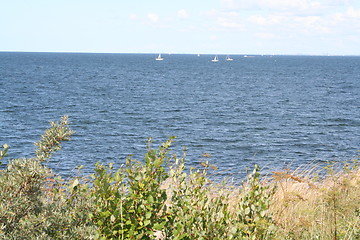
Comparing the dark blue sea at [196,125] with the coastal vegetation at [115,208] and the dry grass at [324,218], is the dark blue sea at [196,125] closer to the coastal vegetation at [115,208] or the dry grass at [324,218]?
the dry grass at [324,218]

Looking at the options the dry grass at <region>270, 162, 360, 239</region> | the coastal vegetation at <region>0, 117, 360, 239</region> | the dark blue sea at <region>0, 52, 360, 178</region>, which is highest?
the coastal vegetation at <region>0, 117, 360, 239</region>

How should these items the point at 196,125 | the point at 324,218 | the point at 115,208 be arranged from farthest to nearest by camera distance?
the point at 196,125, the point at 324,218, the point at 115,208

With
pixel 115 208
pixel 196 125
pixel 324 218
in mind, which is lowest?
pixel 196 125

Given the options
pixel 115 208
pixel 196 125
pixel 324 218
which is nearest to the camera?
pixel 115 208

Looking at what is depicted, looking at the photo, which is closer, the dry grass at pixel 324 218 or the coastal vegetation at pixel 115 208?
the coastal vegetation at pixel 115 208

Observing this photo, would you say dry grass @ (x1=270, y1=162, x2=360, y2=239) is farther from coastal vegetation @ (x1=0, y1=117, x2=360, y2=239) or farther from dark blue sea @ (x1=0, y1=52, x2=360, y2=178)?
dark blue sea @ (x1=0, y1=52, x2=360, y2=178)

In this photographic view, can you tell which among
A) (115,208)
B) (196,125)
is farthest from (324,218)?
(196,125)

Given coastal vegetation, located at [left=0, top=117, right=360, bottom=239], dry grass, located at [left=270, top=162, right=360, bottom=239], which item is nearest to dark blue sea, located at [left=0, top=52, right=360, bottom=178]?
dry grass, located at [left=270, top=162, right=360, bottom=239]

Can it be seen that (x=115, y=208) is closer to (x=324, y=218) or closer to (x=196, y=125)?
(x=324, y=218)

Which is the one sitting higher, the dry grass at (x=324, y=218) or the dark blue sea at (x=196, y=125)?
the dry grass at (x=324, y=218)

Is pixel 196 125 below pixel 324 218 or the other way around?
below

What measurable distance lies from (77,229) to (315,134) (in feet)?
118

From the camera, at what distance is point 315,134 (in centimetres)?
3681

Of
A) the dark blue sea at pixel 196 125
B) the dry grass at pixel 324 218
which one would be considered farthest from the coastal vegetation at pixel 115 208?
the dark blue sea at pixel 196 125
